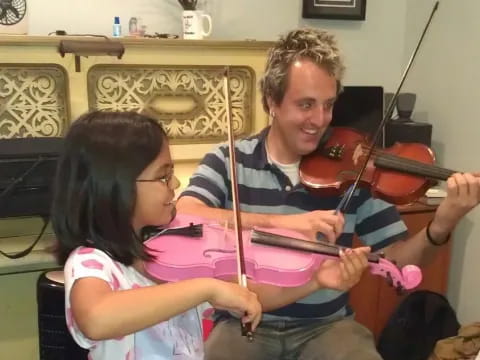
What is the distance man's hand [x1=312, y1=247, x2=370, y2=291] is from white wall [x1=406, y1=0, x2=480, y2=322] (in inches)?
53.6

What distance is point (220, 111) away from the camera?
2.25 m

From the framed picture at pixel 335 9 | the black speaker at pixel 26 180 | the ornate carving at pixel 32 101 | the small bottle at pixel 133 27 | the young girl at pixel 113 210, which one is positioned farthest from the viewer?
the framed picture at pixel 335 9

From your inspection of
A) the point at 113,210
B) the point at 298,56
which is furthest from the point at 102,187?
the point at 298,56

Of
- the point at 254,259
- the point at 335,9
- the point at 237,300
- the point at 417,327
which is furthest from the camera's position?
the point at 335,9

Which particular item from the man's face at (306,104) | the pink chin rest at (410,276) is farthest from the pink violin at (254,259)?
the man's face at (306,104)

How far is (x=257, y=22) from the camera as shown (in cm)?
246

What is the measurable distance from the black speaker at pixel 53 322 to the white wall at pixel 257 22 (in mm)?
1005

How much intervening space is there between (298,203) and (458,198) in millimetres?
380

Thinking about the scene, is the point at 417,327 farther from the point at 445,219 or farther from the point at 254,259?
the point at 254,259

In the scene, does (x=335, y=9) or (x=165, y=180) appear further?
(x=335, y=9)

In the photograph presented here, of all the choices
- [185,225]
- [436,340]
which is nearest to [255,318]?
[185,225]

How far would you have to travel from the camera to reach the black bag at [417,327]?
7.36 ft

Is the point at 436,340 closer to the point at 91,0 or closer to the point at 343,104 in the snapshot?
the point at 343,104

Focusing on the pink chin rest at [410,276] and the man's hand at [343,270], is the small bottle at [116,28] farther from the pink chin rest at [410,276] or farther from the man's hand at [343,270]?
the pink chin rest at [410,276]
